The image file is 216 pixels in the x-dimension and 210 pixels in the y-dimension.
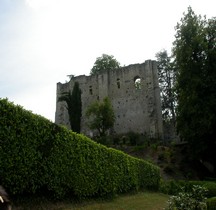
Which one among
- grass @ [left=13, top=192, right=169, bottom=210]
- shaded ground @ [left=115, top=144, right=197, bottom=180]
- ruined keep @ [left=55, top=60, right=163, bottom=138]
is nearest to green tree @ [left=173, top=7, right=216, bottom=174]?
shaded ground @ [left=115, top=144, right=197, bottom=180]

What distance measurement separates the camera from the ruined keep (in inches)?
1722

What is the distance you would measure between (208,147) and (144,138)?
42.2 ft

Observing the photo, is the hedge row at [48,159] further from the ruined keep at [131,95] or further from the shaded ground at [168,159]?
the ruined keep at [131,95]

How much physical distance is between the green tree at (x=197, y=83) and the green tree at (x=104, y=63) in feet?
74.6

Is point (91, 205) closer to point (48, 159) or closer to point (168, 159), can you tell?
point (48, 159)

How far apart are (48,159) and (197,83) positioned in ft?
72.1

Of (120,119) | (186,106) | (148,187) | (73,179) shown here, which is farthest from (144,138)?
(73,179)

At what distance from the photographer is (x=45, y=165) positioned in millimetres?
11109

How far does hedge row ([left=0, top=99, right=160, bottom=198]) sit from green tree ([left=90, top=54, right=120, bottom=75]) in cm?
3896

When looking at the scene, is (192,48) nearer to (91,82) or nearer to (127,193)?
(127,193)

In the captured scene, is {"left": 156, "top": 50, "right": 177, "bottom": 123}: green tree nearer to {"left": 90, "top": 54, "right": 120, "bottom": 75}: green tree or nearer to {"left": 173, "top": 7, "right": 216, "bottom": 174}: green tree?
{"left": 90, "top": 54, "right": 120, "bottom": 75}: green tree

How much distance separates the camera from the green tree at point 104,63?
181 feet

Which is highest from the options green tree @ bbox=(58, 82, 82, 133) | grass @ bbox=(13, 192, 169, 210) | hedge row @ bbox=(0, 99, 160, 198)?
green tree @ bbox=(58, 82, 82, 133)

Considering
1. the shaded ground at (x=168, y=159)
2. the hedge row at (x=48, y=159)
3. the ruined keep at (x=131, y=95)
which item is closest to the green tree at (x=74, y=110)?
the ruined keep at (x=131, y=95)
